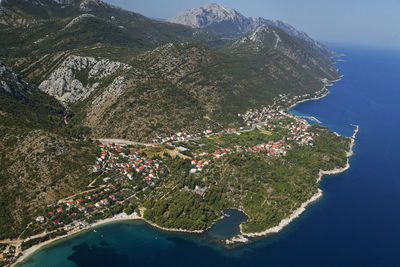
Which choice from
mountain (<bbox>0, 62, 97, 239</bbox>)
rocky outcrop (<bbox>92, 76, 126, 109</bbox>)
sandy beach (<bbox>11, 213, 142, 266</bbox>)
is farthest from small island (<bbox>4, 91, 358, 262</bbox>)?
rocky outcrop (<bbox>92, 76, 126, 109</bbox>)

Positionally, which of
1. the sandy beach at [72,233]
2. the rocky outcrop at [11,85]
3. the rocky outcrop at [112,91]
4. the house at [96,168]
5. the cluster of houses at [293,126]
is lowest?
the sandy beach at [72,233]

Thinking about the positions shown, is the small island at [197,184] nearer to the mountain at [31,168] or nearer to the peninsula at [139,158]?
the peninsula at [139,158]

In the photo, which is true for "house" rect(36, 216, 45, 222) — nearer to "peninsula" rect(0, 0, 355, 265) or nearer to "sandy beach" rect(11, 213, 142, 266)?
"peninsula" rect(0, 0, 355, 265)

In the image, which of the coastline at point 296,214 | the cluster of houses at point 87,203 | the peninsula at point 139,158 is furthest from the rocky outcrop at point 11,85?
the coastline at point 296,214

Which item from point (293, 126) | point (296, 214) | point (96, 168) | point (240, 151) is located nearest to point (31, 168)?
point (96, 168)

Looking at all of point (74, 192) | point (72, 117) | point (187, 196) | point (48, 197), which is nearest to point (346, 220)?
point (187, 196)

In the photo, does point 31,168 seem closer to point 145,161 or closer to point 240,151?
point 145,161
